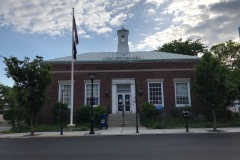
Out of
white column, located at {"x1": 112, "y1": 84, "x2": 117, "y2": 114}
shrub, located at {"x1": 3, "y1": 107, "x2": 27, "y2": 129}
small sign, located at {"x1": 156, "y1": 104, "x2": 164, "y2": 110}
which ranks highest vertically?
white column, located at {"x1": 112, "y1": 84, "x2": 117, "y2": 114}

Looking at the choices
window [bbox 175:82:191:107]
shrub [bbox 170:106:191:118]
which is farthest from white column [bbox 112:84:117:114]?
window [bbox 175:82:191:107]

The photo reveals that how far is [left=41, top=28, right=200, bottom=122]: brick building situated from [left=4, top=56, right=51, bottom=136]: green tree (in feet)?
28.6

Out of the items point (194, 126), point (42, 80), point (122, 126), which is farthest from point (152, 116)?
point (42, 80)

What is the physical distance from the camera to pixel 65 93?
3059 centimetres

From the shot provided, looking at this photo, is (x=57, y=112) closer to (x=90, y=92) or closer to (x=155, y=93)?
(x=90, y=92)

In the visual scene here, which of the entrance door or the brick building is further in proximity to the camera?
the entrance door

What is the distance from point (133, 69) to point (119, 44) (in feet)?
23.5

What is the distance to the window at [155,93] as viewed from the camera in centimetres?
3001

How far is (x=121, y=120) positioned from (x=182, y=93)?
24.1 ft

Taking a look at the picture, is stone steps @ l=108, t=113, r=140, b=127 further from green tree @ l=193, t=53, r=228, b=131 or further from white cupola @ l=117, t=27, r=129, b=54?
white cupola @ l=117, t=27, r=129, b=54

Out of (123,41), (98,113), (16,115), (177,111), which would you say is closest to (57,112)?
(16,115)

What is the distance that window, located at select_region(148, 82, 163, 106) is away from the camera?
3001 cm

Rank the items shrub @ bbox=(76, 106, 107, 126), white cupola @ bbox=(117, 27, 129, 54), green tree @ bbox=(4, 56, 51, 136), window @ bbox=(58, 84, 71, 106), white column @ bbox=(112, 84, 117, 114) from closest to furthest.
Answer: green tree @ bbox=(4, 56, 51, 136) → shrub @ bbox=(76, 106, 107, 126) → white column @ bbox=(112, 84, 117, 114) → window @ bbox=(58, 84, 71, 106) → white cupola @ bbox=(117, 27, 129, 54)

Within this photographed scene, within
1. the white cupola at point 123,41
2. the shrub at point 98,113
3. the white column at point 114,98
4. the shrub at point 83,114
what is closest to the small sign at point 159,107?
the white column at point 114,98
